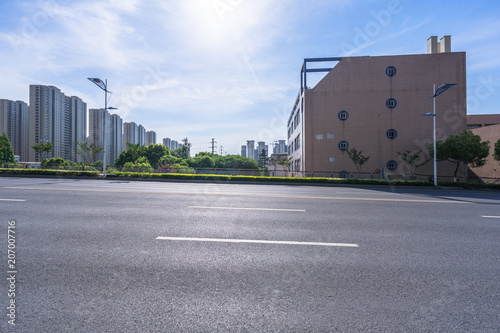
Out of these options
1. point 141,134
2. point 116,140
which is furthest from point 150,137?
point 116,140

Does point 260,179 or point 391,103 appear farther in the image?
point 391,103

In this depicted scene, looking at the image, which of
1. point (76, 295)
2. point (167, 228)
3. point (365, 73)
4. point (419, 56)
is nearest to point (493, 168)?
point (419, 56)

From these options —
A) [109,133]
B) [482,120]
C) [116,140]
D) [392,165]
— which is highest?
[109,133]

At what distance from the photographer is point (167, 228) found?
202 inches

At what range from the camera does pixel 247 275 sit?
312 cm

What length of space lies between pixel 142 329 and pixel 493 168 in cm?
3493

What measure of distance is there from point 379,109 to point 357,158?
23.3 ft

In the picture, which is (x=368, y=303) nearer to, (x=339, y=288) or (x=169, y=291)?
(x=339, y=288)

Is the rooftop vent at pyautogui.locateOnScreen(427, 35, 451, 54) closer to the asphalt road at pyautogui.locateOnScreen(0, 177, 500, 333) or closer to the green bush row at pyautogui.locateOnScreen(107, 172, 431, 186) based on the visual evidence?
the green bush row at pyautogui.locateOnScreen(107, 172, 431, 186)

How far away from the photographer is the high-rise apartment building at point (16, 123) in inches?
2314

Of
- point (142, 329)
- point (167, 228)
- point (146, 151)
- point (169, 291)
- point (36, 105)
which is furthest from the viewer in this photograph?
point (146, 151)

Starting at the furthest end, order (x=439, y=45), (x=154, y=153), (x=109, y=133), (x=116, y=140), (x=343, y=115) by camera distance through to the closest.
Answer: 1. (x=116, y=140)
2. (x=109, y=133)
3. (x=154, y=153)
4. (x=439, y=45)
5. (x=343, y=115)

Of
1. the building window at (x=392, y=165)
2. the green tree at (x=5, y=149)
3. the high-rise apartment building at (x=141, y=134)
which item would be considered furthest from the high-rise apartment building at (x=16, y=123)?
the building window at (x=392, y=165)

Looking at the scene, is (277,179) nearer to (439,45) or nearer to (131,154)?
(439,45)
